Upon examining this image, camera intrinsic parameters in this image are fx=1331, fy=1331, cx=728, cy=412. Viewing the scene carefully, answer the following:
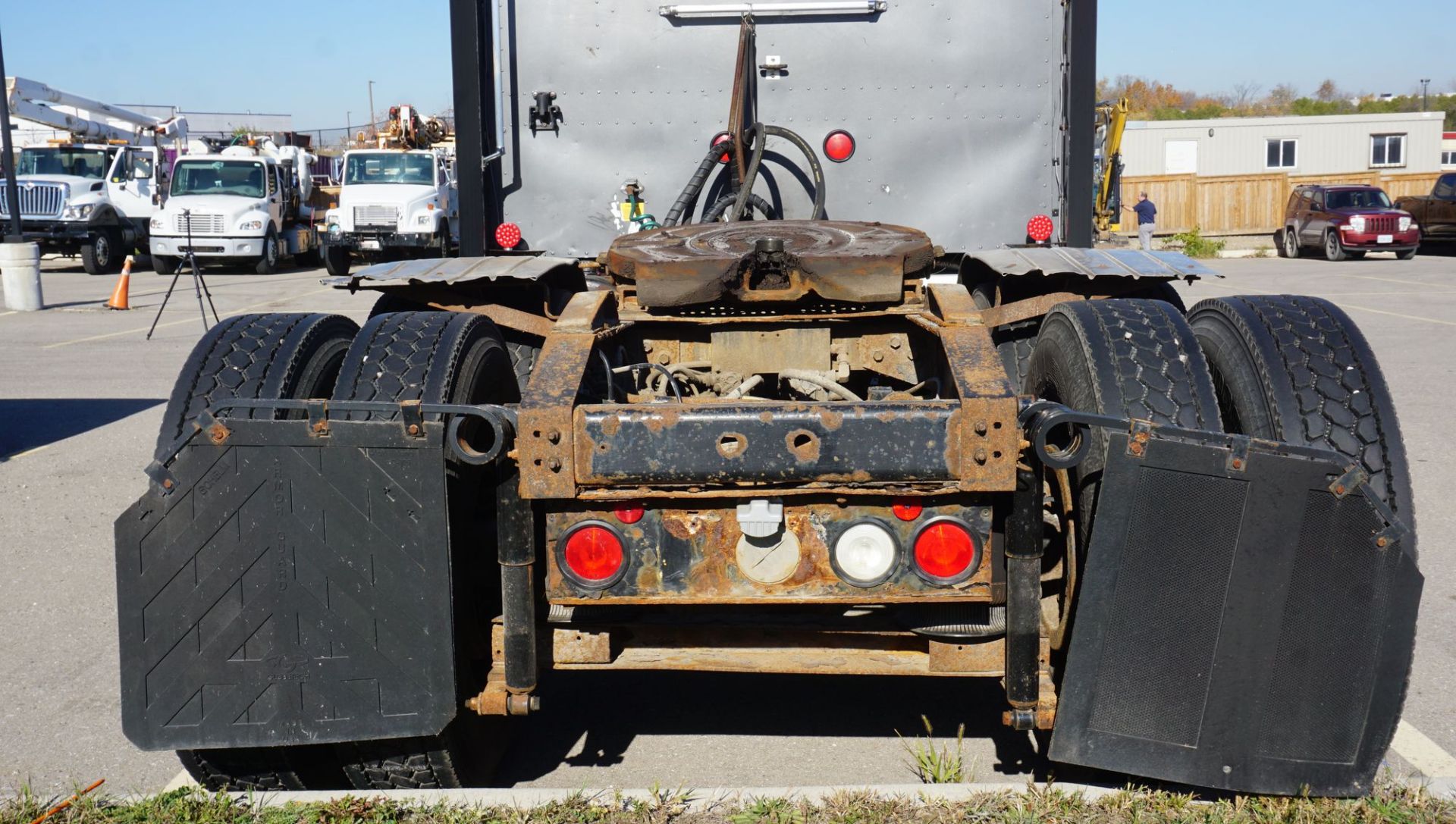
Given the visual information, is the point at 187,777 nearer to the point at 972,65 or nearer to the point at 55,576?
the point at 55,576

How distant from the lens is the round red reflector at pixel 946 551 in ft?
10.4

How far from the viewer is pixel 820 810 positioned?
3.22 meters

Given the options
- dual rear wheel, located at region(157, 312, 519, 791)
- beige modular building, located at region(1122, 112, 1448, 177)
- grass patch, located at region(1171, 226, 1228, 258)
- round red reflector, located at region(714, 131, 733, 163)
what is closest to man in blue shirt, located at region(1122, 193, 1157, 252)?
grass patch, located at region(1171, 226, 1228, 258)

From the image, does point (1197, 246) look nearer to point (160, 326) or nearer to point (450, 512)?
point (160, 326)

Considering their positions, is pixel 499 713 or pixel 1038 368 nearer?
pixel 499 713

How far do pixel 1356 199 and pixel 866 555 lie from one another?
28.8 meters

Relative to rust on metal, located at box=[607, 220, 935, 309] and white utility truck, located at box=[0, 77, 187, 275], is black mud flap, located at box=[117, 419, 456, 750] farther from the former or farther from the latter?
white utility truck, located at box=[0, 77, 187, 275]

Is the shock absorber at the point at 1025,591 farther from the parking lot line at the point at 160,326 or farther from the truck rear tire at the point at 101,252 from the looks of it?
the truck rear tire at the point at 101,252

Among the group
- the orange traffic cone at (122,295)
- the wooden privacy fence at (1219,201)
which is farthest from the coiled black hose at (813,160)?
the wooden privacy fence at (1219,201)

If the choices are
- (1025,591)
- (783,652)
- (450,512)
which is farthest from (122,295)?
(1025,591)

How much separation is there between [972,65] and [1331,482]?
11.8 ft

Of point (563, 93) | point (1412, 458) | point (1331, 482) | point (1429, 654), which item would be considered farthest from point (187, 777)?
point (1412, 458)

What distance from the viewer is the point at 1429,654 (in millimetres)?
4727

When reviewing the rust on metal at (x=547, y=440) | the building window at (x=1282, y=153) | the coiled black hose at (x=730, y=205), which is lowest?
the rust on metal at (x=547, y=440)
